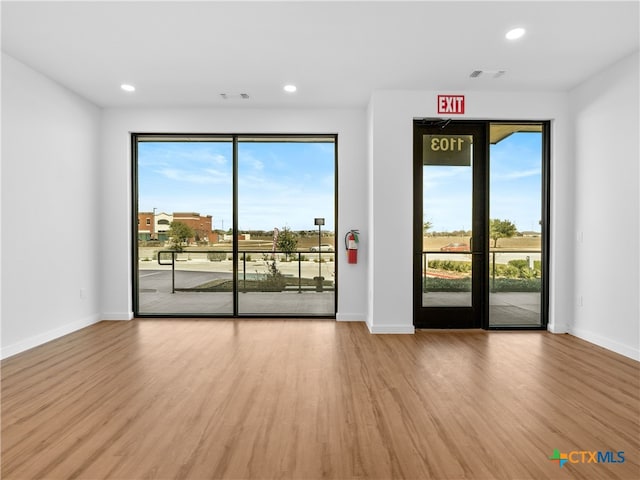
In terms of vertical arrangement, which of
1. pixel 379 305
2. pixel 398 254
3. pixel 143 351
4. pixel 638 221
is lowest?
pixel 143 351

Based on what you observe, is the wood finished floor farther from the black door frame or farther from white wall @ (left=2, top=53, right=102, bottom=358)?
the black door frame

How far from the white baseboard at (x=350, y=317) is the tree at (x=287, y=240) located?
1.58m

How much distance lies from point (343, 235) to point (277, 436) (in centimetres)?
315

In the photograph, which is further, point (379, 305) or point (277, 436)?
point (379, 305)

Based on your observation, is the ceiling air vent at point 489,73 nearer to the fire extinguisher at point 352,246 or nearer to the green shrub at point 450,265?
the green shrub at point 450,265

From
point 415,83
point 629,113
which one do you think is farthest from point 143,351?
point 629,113

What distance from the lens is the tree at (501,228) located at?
178 inches

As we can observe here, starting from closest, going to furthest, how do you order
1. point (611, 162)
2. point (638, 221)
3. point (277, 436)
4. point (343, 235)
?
point (277, 436) → point (638, 221) → point (611, 162) → point (343, 235)

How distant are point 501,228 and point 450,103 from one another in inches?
66.9

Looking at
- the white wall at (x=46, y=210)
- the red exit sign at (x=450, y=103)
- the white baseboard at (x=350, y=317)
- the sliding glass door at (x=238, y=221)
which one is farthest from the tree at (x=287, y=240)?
the red exit sign at (x=450, y=103)

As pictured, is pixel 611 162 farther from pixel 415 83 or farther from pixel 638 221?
pixel 415 83

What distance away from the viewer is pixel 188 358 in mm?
3348

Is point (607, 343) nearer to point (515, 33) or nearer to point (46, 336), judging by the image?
point (515, 33)

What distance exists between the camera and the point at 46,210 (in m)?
3.90
